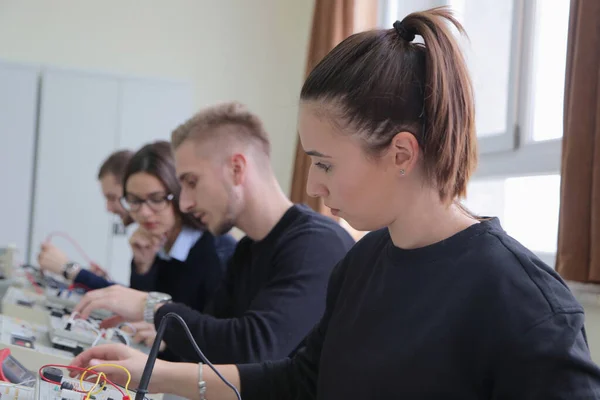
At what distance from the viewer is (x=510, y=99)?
8.37ft

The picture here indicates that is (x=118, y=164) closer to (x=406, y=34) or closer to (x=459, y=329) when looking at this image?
(x=406, y=34)

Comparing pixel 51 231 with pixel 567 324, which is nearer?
pixel 567 324

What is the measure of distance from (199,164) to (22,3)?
2.99 meters

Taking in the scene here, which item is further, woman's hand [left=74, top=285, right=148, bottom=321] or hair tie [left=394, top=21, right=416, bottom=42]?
woman's hand [left=74, top=285, right=148, bottom=321]

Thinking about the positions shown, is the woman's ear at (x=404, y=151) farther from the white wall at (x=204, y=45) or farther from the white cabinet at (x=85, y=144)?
the white wall at (x=204, y=45)

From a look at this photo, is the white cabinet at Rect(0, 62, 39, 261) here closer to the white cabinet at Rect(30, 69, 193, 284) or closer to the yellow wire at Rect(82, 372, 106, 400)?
the white cabinet at Rect(30, 69, 193, 284)

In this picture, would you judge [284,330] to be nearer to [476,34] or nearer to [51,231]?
[476,34]

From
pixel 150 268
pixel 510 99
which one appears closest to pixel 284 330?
pixel 150 268

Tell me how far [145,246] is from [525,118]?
1546 mm

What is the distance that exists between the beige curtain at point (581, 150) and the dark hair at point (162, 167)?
4.37 ft

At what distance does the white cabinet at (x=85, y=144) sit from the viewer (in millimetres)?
3867

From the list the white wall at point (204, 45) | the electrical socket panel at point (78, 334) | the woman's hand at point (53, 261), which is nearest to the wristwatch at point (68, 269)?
the woman's hand at point (53, 261)

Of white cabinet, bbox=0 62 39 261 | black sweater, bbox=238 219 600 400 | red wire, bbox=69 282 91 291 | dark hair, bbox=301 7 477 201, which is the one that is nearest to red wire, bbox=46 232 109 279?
white cabinet, bbox=0 62 39 261

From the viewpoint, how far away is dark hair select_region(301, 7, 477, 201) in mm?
996
